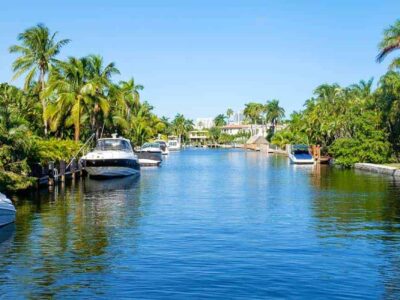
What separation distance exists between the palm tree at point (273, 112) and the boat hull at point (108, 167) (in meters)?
124

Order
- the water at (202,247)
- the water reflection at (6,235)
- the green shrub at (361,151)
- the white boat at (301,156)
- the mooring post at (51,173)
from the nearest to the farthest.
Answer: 1. the water at (202,247)
2. the water reflection at (6,235)
3. the mooring post at (51,173)
4. the green shrub at (361,151)
5. the white boat at (301,156)

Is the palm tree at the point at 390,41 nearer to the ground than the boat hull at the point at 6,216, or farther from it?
farther from it

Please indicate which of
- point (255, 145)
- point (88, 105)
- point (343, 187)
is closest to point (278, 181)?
point (343, 187)

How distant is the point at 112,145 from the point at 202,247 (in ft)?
106

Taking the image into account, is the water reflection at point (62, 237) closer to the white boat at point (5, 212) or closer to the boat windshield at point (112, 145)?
the white boat at point (5, 212)

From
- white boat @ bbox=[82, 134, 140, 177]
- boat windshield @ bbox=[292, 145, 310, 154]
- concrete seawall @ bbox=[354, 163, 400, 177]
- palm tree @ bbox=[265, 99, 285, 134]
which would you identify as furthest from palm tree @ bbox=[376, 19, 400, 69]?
palm tree @ bbox=[265, 99, 285, 134]

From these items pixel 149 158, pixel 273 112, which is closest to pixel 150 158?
pixel 149 158

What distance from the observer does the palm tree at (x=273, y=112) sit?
168 meters

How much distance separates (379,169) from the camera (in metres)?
51.9

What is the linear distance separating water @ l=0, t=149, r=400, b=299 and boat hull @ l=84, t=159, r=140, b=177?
41.5 feet

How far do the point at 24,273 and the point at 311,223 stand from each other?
11.5 metres

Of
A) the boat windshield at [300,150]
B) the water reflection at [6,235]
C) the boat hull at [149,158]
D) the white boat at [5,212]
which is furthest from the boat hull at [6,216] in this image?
the boat windshield at [300,150]

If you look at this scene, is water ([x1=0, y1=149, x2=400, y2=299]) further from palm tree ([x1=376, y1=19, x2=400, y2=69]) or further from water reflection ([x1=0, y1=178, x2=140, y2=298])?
palm tree ([x1=376, y1=19, x2=400, y2=69])

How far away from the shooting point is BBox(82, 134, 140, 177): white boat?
144 ft
